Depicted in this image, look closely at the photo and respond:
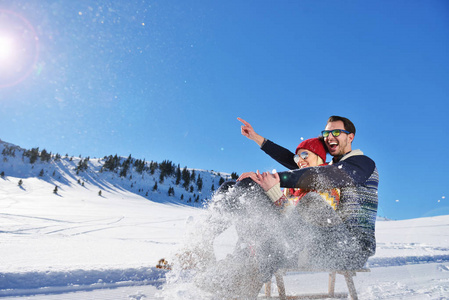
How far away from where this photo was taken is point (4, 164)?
5397 centimetres

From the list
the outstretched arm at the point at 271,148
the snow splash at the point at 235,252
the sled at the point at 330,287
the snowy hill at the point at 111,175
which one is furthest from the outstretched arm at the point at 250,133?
the snowy hill at the point at 111,175

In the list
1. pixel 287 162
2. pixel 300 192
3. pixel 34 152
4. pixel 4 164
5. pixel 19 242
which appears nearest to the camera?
pixel 300 192

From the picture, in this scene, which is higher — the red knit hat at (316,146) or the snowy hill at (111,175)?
the snowy hill at (111,175)

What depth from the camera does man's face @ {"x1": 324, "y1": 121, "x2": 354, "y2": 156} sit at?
204 centimetres

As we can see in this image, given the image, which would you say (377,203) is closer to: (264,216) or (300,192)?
(300,192)

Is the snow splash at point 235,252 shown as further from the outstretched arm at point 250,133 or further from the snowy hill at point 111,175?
the snowy hill at point 111,175

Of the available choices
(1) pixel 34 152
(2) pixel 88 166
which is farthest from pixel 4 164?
(2) pixel 88 166

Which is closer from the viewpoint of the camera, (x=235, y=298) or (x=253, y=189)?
(x=235, y=298)

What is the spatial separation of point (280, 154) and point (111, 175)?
60998mm

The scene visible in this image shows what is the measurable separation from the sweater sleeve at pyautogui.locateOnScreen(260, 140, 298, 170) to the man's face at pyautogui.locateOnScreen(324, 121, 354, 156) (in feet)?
2.71

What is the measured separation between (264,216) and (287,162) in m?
1.32

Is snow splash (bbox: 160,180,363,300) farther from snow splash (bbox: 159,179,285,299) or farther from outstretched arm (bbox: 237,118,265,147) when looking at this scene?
outstretched arm (bbox: 237,118,265,147)

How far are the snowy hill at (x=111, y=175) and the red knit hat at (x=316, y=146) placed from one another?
44.5 meters

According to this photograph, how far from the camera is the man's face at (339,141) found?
2.04 m
